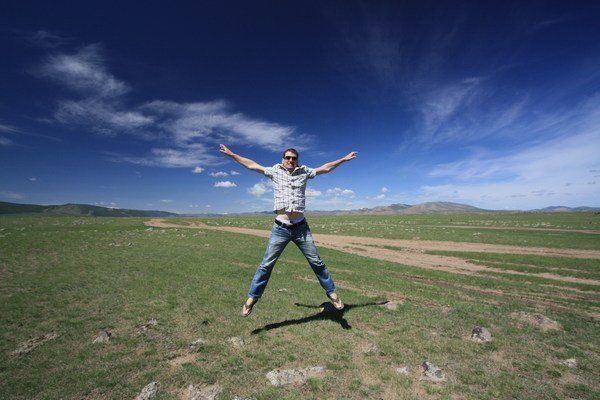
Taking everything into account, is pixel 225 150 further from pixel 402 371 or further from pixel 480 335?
pixel 480 335

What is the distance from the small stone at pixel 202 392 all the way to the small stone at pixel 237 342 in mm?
1775

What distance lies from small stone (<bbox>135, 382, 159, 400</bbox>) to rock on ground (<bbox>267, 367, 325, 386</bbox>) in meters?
2.38

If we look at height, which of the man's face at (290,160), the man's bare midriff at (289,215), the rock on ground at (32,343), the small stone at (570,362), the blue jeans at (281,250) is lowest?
the small stone at (570,362)

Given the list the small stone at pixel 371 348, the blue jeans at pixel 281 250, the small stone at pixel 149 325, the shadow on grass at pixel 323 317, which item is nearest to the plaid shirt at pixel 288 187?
the blue jeans at pixel 281 250

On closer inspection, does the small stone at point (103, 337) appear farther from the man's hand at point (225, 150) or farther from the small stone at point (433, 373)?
the small stone at point (433, 373)

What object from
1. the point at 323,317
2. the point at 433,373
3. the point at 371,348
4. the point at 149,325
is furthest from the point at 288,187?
the point at 149,325

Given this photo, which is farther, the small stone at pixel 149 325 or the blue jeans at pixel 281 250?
the small stone at pixel 149 325

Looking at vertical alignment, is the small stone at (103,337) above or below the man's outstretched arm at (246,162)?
below

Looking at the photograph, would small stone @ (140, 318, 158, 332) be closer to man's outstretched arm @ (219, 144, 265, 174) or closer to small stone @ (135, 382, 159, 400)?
small stone @ (135, 382, 159, 400)

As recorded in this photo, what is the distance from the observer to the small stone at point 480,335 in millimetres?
8538

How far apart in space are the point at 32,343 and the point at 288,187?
8.73 meters

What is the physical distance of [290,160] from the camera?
8.05m

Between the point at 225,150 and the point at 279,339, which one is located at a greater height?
the point at 225,150

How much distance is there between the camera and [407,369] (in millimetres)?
6684
